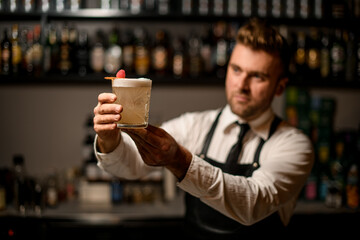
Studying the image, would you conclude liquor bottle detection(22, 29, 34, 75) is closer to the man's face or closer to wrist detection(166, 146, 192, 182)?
the man's face

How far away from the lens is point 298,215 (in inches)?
87.0

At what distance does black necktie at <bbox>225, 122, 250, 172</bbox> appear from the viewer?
62.2 inches

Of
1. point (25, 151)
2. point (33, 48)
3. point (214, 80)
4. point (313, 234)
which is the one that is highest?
point (33, 48)

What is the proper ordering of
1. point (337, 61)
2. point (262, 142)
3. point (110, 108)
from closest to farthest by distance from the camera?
point (110, 108)
point (262, 142)
point (337, 61)

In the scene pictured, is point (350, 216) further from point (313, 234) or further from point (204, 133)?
point (204, 133)

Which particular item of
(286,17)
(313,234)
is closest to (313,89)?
(286,17)

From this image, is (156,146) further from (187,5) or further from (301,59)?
(301,59)

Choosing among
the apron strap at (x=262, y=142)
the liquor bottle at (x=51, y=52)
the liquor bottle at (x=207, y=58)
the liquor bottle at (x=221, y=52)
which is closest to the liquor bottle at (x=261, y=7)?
the liquor bottle at (x=221, y=52)

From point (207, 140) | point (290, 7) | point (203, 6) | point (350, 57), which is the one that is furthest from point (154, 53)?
point (350, 57)

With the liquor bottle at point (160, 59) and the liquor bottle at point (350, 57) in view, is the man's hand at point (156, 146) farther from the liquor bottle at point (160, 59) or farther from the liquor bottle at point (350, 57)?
the liquor bottle at point (350, 57)

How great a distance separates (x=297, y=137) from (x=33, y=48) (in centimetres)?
176

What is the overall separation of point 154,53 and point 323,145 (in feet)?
4.05

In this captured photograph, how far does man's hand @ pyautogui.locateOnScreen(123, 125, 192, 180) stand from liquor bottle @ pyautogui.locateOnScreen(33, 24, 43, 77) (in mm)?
1594

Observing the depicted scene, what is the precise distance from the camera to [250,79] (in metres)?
1.51
